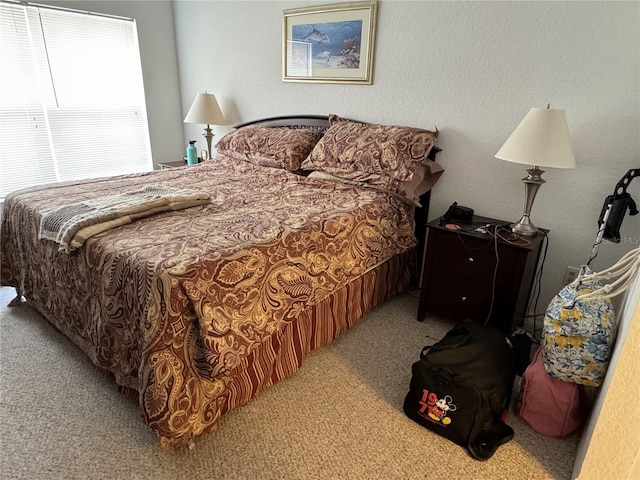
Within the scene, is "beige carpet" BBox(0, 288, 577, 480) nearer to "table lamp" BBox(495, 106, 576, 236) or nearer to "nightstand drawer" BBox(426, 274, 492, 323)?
"nightstand drawer" BBox(426, 274, 492, 323)

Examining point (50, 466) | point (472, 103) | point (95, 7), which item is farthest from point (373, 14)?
point (50, 466)

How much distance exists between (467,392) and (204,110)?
305cm

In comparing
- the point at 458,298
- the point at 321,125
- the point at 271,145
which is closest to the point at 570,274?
the point at 458,298

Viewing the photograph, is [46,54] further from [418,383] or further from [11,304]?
[418,383]

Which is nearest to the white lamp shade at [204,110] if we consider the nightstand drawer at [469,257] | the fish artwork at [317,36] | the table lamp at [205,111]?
the table lamp at [205,111]

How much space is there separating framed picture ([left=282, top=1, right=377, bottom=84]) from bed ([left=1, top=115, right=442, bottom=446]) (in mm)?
370

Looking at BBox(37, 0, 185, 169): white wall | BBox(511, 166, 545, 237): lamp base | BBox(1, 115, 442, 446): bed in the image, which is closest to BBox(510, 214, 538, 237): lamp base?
BBox(511, 166, 545, 237): lamp base

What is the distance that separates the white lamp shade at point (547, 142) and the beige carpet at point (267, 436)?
1149mm

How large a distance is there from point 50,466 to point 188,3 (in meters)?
3.73

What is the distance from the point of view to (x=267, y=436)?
1.52 meters

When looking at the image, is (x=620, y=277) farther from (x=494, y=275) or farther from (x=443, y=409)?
(x=443, y=409)

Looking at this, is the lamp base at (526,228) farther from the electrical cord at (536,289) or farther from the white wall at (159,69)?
the white wall at (159,69)

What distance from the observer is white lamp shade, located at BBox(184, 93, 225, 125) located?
340cm

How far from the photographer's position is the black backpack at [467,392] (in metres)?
1.46
